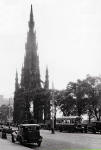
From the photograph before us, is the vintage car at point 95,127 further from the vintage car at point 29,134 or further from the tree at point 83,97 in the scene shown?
the vintage car at point 29,134

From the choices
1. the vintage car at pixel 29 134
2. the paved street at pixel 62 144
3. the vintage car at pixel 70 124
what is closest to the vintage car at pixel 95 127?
the vintage car at pixel 70 124

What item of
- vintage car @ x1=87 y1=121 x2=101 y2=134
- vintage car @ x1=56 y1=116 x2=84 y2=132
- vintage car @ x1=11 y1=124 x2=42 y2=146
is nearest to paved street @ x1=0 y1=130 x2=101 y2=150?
vintage car @ x1=11 y1=124 x2=42 y2=146

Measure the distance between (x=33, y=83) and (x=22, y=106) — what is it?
31.1 ft

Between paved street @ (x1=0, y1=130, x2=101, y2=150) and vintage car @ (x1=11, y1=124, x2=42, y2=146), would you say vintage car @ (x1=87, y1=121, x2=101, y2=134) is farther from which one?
vintage car @ (x1=11, y1=124, x2=42, y2=146)

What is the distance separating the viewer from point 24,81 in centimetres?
12069

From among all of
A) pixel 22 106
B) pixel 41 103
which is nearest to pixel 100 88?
pixel 41 103

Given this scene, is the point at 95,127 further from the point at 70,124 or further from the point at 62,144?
the point at 62,144

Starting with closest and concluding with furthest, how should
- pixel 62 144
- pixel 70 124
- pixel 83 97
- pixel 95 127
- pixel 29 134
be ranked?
pixel 29 134, pixel 62 144, pixel 95 127, pixel 70 124, pixel 83 97

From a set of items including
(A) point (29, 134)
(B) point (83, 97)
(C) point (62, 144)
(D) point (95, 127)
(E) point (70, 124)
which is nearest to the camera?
(A) point (29, 134)

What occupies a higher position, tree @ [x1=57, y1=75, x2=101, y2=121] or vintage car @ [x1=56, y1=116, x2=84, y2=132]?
tree @ [x1=57, y1=75, x2=101, y2=121]

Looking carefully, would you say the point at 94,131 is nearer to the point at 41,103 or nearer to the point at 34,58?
the point at 41,103

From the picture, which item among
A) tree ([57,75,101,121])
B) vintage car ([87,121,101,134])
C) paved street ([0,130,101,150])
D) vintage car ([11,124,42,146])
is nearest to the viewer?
paved street ([0,130,101,150])

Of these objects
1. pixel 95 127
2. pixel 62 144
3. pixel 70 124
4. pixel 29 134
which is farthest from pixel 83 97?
pixel 29 134

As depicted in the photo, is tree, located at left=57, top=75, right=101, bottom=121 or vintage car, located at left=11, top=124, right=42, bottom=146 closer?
vintage car, located at left=11, top=124, right=42, bottom=146
